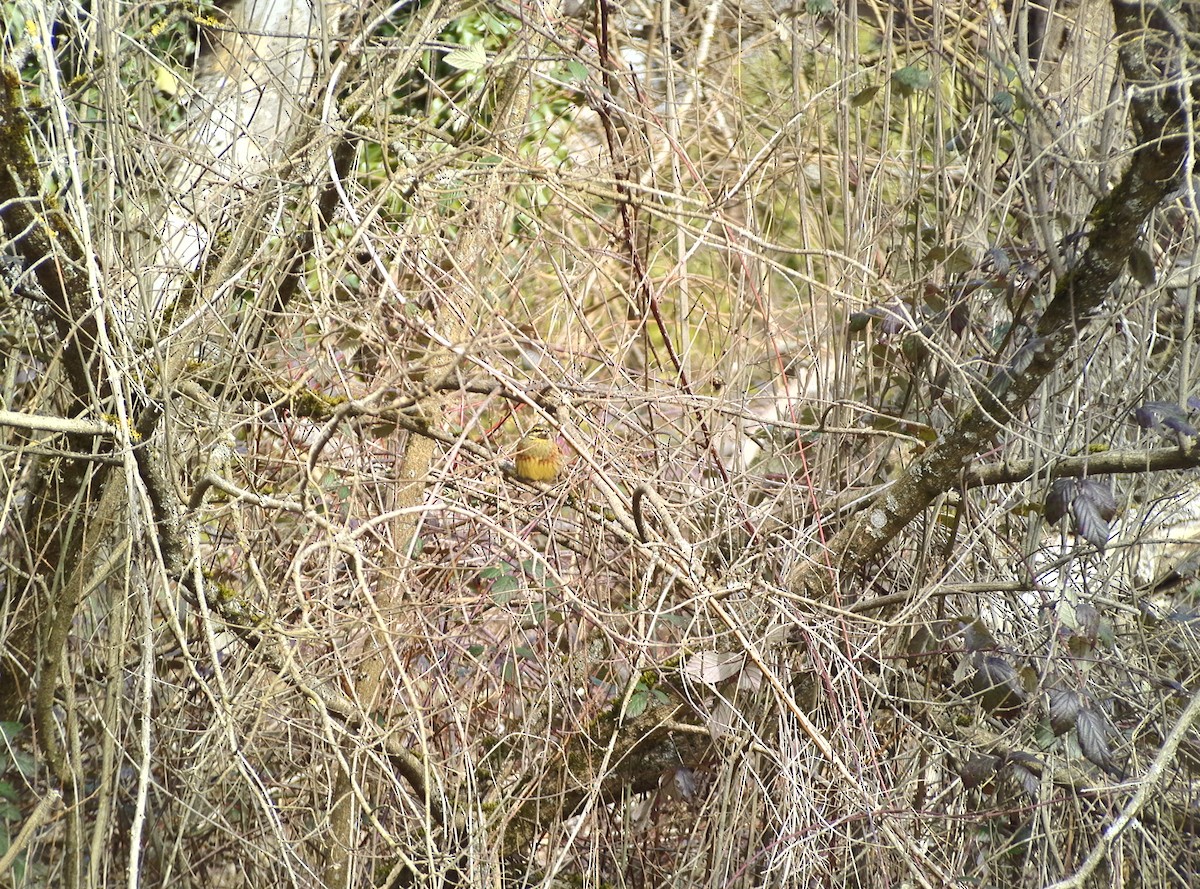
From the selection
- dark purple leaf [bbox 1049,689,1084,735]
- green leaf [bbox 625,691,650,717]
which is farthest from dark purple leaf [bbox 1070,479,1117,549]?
green leaf [bbox 625,691,650,717]

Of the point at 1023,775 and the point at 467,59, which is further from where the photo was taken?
the point at 467,59

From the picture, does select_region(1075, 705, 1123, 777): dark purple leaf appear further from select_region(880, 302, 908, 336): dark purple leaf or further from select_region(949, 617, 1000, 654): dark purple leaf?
select_region(880, 302, 908, 336): dark purple leaf

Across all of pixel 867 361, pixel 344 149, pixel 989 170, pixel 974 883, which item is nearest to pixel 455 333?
pixel 344 149

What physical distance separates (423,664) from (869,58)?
2.90 m

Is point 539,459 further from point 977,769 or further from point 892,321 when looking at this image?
point 977,769

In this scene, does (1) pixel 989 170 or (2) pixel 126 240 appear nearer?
(2) pixel 126 240

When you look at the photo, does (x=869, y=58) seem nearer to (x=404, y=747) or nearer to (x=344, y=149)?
(x=344, y=149)

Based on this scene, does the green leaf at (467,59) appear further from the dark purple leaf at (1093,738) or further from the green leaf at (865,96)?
the dark purple leaf at (1093,738)

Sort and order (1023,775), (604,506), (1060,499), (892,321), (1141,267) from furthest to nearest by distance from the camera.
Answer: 1. (604,506)
2. (892,321)
3. (1023,775)
4. (1060,499)
5. (1141,267)

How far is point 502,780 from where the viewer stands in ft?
9.26

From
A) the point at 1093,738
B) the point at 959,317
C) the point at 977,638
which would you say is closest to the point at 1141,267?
the point at 959,317

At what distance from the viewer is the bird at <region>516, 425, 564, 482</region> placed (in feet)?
8.74

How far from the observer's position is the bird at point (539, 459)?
2.66 m

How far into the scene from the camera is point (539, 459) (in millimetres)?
2666
